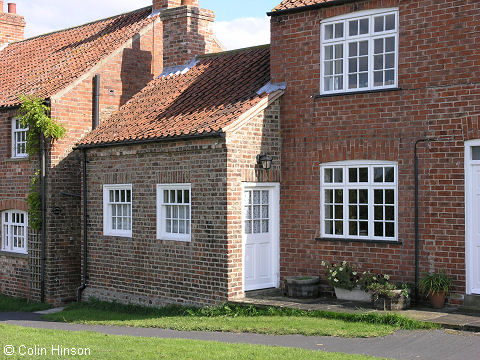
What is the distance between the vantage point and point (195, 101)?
16.6 m

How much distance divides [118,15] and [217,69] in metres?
6.25

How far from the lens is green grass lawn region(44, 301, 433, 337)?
453 inches

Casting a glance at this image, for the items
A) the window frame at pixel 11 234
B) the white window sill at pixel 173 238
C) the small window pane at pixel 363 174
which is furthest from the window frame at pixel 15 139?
the small window pane at pixel 363 174

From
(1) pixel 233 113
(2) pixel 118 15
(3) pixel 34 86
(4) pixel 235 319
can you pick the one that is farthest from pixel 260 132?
(2) pixel 118 15

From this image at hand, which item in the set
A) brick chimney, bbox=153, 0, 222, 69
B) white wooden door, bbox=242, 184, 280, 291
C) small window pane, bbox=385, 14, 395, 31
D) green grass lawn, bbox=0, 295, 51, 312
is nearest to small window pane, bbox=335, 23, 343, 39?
small window pane, bbox=385, 14, 395, 31

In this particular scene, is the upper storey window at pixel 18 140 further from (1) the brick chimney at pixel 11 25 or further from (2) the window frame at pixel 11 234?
(1) the brick chimney at pixel 11 25

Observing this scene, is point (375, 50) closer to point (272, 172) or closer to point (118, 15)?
point (272, 172)

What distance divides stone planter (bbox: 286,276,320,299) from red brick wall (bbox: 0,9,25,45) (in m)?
16.6

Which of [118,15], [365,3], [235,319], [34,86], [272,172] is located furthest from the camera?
[118,15]

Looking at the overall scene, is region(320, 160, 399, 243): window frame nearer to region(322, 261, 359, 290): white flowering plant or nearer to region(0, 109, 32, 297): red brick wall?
region(322, 261, 359, 290): white flowering plant

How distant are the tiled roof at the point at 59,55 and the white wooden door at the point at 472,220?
35.3 feet

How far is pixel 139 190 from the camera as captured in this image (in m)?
16.1

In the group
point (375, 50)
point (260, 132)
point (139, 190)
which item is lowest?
point (139, 190)

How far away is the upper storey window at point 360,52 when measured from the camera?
13.7 meters
